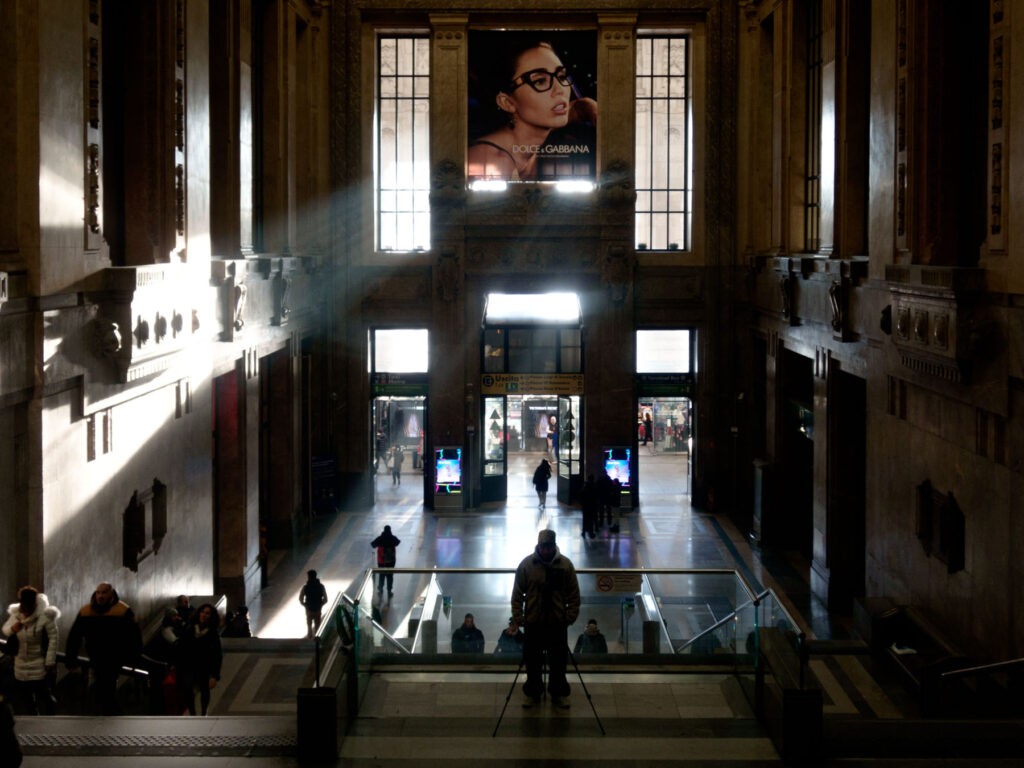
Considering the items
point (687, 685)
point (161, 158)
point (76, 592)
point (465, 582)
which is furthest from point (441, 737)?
point (161, 158)

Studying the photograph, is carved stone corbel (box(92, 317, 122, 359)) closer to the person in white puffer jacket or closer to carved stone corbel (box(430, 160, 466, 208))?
the person in white puffer jacket

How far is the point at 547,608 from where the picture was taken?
9492mm

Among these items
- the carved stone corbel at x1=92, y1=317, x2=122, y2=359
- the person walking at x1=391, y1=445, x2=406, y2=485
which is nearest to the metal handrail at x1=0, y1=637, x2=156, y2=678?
the carved stone corbel at x1=92, y1=317, x2=122, y2=359

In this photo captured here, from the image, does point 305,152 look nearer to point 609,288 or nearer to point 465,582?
point 609,288

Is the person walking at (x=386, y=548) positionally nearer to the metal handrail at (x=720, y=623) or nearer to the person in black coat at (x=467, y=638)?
the person in black coat at (x=467, y=638)

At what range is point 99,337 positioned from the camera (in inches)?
529

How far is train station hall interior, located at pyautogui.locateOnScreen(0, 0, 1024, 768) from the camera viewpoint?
10.6 metres

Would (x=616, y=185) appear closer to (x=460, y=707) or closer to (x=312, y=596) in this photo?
(x=312, y=596)

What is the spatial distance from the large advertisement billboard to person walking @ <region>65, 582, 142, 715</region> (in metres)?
19.1

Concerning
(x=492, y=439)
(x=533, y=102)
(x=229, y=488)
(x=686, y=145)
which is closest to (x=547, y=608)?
(x=229, y=488)

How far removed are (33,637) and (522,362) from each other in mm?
19280

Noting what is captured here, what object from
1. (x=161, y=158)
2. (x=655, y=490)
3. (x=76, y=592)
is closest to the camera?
(x=76, y=592)

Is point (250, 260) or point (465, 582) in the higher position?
point (250, 260)

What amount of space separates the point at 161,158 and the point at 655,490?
60.1 ft
